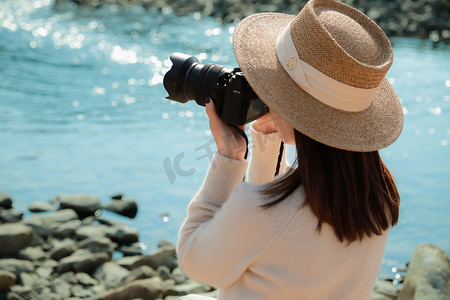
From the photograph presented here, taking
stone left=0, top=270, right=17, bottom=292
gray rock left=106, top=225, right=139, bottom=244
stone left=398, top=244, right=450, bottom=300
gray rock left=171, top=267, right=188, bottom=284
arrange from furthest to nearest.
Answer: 1. gray rock left=106, top=225, right=139, bottom=244
2. gray rock left=171, top=267, right=188, bottom=284
3. stone left=0, top=270, right=17, bottom=292
4. stone left=398, top=244, right=450, bottom=300

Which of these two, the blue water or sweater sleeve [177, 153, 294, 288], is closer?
sweater sleeve [177, 153, 294, 288]

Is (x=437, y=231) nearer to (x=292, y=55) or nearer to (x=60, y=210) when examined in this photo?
(x=60, y=210)

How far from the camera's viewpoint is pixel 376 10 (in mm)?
9594

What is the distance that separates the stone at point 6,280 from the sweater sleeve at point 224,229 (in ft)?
5.40

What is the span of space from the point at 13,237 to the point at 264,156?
1843 mm

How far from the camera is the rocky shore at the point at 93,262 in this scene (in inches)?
99.0

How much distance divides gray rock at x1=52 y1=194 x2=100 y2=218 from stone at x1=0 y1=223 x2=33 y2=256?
43 centimetres

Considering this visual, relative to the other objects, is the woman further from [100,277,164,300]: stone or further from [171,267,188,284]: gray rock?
[171,267,188,284]: gray rock

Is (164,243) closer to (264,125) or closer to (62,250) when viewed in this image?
(62,250)

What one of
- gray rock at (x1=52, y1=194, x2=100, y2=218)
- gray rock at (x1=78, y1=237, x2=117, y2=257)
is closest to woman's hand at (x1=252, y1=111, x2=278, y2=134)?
gray rock at (x1=78, y1=237, x2=117, y2=257)

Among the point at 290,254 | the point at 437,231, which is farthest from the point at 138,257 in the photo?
the point at 290,254

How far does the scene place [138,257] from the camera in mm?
3107

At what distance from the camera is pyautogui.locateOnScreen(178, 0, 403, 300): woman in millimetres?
1243

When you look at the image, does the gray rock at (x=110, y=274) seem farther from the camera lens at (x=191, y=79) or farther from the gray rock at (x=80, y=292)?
the camera lens at (x=191, y=79)
